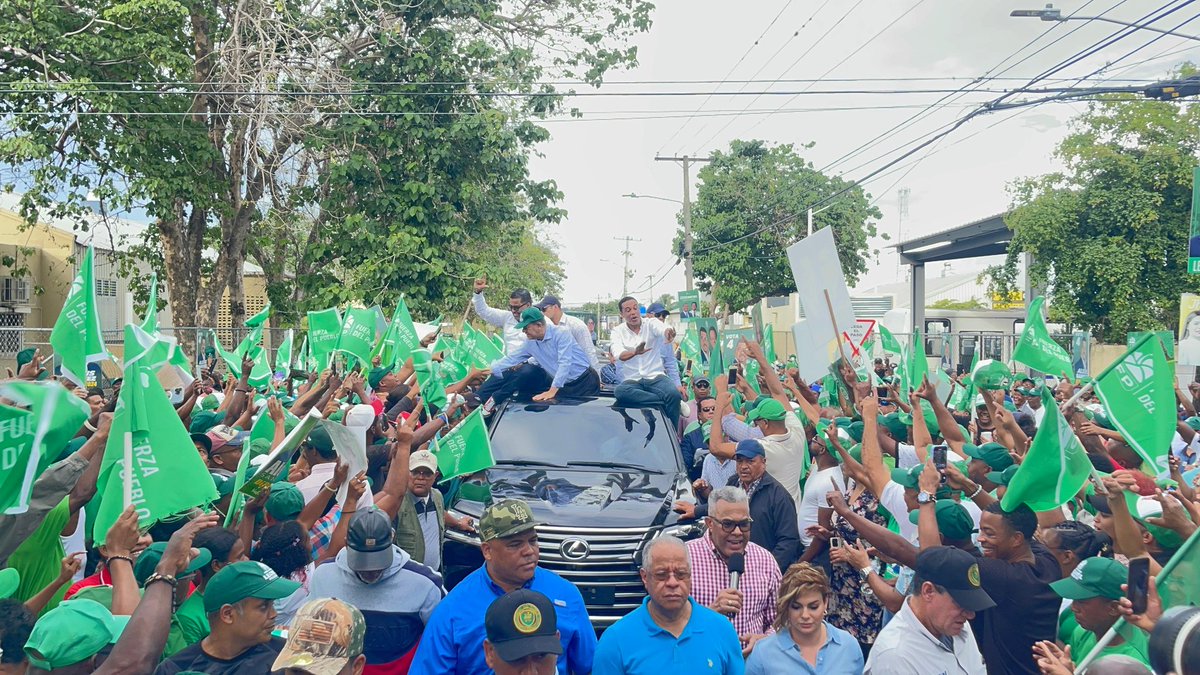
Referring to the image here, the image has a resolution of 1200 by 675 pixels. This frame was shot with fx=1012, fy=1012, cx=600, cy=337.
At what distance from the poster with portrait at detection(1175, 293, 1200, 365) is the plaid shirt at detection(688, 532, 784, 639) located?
1108cm

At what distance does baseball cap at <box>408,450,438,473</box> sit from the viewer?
5.66m

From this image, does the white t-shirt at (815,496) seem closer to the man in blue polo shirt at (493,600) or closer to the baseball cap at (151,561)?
the man in blue polo shirt at (493,600)

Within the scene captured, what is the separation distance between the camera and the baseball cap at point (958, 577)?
3.78 m

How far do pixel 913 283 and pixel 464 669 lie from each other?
3576 centimetres

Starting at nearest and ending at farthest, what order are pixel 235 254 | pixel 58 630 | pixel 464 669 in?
pixel 58 630
pixel 464 669
pixel 235 254

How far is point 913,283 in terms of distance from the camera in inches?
1467

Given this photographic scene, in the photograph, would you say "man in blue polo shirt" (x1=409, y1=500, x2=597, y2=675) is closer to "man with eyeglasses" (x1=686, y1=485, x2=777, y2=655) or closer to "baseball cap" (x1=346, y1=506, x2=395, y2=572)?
"baseball cap" (x1=346, y1=506, x2=395, y2=572)

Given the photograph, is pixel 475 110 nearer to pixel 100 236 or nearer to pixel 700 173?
pixel 100 236

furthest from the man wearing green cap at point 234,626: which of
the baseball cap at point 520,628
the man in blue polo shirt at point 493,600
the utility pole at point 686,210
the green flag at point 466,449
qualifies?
the utility pole at point 686,210

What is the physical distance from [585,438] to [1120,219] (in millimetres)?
22114

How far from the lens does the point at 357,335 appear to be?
1001 centimetres

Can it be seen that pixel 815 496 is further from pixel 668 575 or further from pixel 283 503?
pixel 283 503

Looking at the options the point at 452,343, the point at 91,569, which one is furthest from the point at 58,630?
the point at 452,343

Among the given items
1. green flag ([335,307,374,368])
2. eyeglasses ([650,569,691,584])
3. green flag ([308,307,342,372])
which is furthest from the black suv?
green flag ([308,307,342,372])
